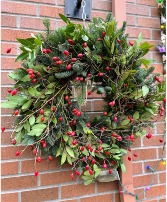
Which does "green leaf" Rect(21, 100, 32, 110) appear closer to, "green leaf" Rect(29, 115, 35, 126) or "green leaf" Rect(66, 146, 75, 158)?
"green leaf" Rect(29, 115, 35, 126)

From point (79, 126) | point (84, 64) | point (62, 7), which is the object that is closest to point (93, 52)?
point (84, 64)

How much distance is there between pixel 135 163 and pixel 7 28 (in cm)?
108

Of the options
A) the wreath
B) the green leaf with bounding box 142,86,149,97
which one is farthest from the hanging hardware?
the green leaf with bounding box 142,86,149,97

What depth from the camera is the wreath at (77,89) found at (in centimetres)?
108

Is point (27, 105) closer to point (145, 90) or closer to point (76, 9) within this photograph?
point (145, 90)

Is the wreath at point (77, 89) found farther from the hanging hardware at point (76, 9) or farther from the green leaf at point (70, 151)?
the hanging hardware at point (76, 9)

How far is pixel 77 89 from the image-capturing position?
3.75 ft

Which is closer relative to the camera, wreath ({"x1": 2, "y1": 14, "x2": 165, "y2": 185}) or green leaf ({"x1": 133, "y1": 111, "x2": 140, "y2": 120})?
wreath ({"x1": 2, "y1": 14, "x2": 165, "y2": 185})

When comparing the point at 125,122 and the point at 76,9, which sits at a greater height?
the point at 76,9

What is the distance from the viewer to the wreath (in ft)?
3.54

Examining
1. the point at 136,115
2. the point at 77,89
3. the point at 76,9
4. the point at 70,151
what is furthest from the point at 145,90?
the point at 76,9

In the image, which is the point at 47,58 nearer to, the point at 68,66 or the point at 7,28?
the point at 68,66

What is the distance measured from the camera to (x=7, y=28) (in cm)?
129

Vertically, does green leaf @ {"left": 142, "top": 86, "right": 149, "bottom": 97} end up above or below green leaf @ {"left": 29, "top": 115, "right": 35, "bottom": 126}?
above
